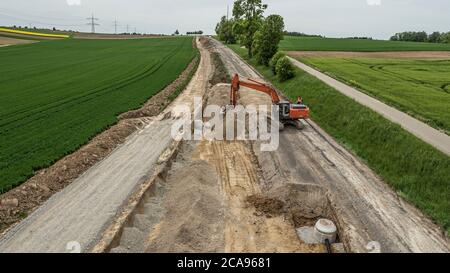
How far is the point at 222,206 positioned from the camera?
14234mm

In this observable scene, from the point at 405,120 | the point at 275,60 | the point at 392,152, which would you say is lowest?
the point at 392,152

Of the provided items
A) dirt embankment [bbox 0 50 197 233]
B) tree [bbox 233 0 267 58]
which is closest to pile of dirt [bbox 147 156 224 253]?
dirt embankment [bbox 0 50 197 233]

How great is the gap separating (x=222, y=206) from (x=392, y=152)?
969 centimetres

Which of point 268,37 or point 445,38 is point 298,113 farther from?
point 445,38

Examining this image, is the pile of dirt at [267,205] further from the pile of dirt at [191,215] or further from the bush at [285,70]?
the bush at [285,70]

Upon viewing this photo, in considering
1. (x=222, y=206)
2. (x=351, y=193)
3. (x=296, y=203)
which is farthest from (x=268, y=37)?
(x=222, y=206)

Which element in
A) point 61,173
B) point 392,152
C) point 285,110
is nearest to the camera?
point 61,173

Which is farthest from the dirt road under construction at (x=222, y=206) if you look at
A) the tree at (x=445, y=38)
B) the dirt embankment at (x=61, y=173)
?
the tree at (x=445, y=38)

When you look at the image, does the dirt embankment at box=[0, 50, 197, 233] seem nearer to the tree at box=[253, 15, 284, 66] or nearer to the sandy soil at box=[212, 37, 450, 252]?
the sandy soil at box=[212, 37, 450, 252]

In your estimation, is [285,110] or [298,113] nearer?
[298,113]

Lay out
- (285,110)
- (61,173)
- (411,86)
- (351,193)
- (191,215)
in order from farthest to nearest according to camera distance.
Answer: (411,86) < (285,110) < (61,173) < (351,193) < (191,215)

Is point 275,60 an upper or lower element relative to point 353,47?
lower

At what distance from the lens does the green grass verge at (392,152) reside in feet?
49.4

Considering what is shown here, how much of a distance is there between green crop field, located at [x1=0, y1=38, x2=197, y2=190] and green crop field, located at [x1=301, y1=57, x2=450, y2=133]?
18.9 m
